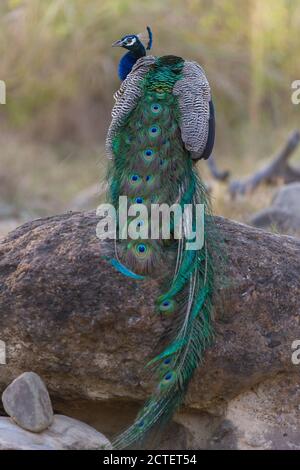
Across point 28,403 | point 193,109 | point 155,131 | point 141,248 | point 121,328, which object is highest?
point 193,109

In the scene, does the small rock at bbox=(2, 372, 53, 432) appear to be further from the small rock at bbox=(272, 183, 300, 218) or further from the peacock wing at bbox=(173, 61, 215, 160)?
the small rock at bbox=(272, 183, 300, 218)

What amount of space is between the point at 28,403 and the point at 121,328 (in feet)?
1.71

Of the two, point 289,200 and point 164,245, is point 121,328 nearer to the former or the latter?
point 164,245

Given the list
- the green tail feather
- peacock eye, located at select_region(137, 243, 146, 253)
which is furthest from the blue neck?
peacock eye, located at select_region(137, 243, 146, 253)

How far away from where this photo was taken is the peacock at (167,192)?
3654mm

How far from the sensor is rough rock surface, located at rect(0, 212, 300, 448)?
12.2ft

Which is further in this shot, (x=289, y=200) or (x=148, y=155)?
(x=289, y=200)

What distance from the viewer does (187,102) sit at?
3912 millimetres

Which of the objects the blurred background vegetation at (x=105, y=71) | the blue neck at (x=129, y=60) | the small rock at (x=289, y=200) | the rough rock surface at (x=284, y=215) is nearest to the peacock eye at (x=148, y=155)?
the blue neck at (x=129, y=60)

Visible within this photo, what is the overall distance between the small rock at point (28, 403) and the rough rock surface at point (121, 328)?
194mm

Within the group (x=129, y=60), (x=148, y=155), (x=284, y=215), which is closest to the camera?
(x=148, y=155)

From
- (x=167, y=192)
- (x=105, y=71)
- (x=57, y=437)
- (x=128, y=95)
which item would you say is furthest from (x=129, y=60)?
(x=105, y=71)

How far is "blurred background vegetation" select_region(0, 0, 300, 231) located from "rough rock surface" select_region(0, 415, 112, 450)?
7417 millimetres
